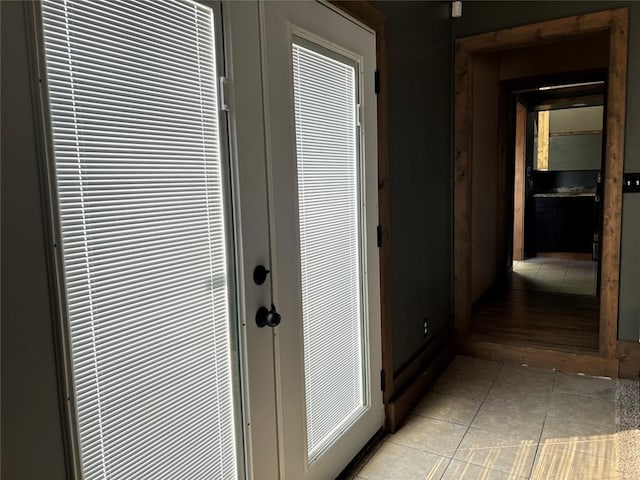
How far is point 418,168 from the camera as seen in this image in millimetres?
2951

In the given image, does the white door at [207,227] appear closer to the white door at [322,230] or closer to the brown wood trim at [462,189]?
the white door at [322,230]

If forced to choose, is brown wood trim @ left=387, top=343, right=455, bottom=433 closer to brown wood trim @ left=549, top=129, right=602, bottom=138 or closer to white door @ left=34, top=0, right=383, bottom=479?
white door @ left=34, top=0, right=383, bottom=479

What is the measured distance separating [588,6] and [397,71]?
1.43 metres

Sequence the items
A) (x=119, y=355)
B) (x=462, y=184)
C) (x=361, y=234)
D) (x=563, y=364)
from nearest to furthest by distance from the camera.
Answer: (x=119, y=355) → (x=361, y=234) → (x=563, y=364) → (x=462, y=184)

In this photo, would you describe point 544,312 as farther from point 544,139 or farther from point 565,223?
point 544,139

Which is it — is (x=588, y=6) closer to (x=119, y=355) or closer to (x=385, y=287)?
(x=385, y=287)

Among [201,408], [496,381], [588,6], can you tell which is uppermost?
[588,6]

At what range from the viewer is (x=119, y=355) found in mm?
1134

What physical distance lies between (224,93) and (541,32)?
8.73ft

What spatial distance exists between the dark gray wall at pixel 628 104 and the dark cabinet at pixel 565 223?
Answer: 4438 millimetres

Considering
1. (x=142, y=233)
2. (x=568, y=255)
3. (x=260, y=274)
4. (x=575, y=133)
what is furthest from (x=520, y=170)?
(x=142, y=233)

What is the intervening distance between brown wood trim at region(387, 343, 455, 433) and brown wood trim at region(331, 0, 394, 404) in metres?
0.08

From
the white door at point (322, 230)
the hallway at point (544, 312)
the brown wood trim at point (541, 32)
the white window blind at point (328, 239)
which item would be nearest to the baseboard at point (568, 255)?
the hallway at point (544, 312)

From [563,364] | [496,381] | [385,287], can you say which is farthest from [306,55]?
[563,364]
